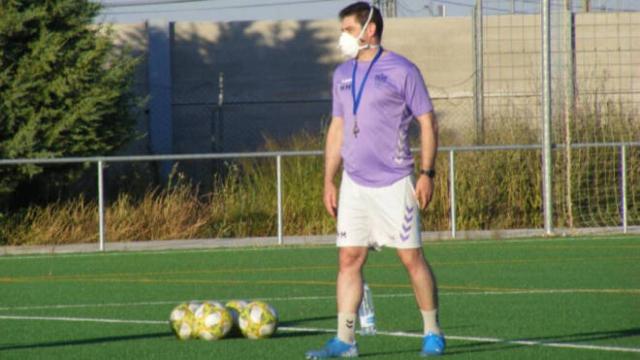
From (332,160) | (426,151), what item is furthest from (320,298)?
(426,151)

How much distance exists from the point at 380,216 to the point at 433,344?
891 mm

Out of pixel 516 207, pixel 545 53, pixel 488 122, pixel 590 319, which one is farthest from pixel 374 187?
pixel 488 122

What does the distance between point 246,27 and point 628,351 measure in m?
23.6

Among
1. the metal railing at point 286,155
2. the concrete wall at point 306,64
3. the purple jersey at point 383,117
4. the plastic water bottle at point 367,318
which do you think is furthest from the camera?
the concrete wall at point 306,64

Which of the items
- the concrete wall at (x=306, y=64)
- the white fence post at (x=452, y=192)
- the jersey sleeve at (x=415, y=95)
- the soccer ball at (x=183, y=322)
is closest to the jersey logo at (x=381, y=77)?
the jersey sleeve at (x=415, y=95)

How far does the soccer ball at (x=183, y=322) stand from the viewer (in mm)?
10688

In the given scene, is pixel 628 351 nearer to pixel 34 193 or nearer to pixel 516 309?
pixel 516 309

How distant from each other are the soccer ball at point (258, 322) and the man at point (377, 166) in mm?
1128

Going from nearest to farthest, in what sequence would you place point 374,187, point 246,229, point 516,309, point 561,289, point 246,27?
point 374,187 → point 516,309 → point 561,289 → point 246,229 → point 246,27

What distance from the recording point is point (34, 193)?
82.3 feet

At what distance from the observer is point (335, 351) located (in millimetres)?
9438

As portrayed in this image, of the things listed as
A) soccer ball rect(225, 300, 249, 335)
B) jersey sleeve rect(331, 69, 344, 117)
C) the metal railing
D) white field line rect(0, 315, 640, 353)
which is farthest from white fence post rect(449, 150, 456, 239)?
jersey sleeve rect(331, 69, 344, 117)

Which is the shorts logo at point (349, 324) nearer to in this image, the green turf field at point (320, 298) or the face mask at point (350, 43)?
the green turf field at point (320, 298)

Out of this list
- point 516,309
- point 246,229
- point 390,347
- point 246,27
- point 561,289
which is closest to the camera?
point 390,347
